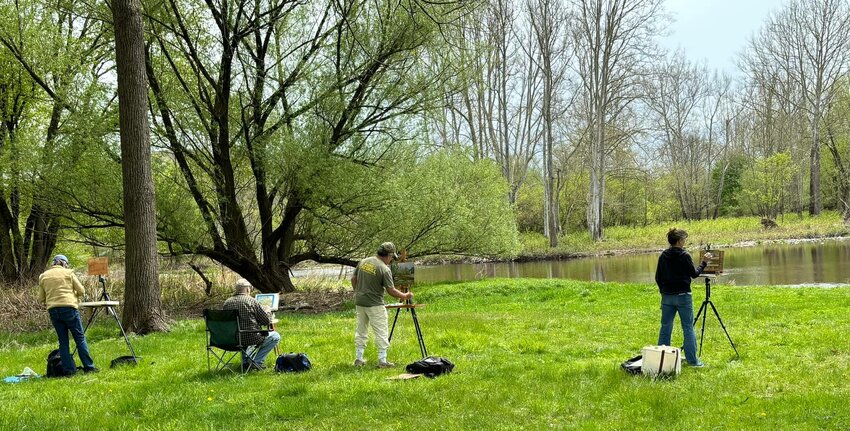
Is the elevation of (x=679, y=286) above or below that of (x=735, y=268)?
above

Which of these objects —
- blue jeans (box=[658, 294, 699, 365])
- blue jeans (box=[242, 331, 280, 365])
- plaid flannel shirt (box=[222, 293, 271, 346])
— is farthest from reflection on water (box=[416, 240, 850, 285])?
plaid flannel shirt (box=[222, 293, 271, 346])

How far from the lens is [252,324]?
6.98m

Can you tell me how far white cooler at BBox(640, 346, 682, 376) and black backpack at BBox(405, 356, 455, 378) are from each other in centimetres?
204

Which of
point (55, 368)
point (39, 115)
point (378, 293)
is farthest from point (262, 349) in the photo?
point (39, 115)

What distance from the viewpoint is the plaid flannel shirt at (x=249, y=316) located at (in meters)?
6.93

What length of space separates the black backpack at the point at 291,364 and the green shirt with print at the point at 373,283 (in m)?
0.91

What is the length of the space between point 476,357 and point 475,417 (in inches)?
101

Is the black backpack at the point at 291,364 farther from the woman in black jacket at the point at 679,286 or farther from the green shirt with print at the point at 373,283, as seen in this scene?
the woman in black jacket at the point at 679,286

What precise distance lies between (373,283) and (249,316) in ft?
4.80

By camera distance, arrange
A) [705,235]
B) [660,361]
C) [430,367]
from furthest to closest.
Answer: [705,235] < [430,367] < [660,361]

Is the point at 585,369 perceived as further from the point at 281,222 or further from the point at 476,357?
the point at 281,222

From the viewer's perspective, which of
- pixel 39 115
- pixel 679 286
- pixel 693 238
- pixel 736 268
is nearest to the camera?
pixel 679 286

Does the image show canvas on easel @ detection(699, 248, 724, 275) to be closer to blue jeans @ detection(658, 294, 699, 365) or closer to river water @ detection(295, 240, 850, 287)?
blue jeans @ detection(658, 294, 699, 365)

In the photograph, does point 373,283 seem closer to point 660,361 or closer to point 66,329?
point 660,361
